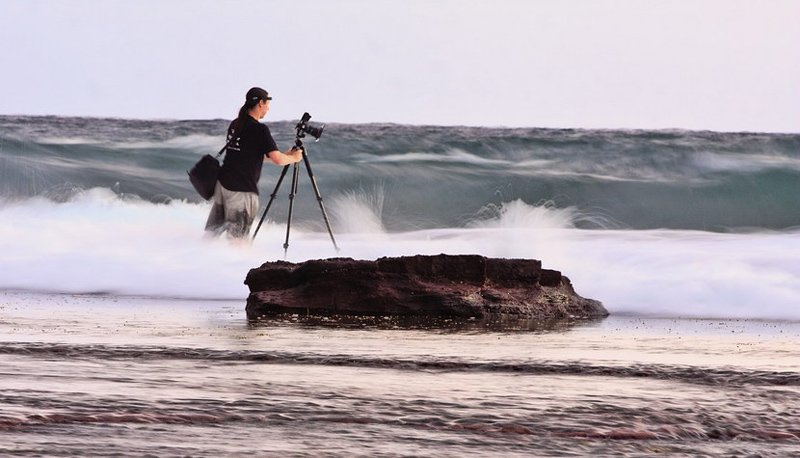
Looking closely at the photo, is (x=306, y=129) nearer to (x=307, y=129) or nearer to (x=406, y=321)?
(x=307, y=129)

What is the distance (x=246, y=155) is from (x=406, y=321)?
16.1 ft

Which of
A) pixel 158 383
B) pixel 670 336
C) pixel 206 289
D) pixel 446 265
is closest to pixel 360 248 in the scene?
pixel 206 289

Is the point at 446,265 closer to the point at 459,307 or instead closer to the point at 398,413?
the point at 459,307

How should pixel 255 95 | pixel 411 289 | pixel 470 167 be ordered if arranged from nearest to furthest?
pixel 411 289 → pixel 255 95 → pixel 470 167

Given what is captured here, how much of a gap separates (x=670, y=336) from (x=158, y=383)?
3317mm

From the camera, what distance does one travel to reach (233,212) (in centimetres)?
1223

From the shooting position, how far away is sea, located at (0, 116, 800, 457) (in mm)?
3736

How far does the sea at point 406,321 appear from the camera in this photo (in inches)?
147

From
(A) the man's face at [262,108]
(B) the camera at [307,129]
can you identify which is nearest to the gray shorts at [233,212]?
(A) the man's face at [262,108]

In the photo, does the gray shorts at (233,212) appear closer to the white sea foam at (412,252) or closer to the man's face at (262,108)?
the white sea foam at (412,252)

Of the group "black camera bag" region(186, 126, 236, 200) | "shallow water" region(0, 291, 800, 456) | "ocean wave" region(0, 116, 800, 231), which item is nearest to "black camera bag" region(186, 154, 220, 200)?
"black camera bag" region(186, 126, 236, 200)

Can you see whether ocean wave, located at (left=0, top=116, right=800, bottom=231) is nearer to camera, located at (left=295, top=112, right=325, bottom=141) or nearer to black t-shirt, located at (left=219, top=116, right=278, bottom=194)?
black t-shirt, located at (left=219, top=116, right=278, bottom=194)

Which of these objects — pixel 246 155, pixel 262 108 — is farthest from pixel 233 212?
pixel 262 108

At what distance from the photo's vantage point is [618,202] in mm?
20062
